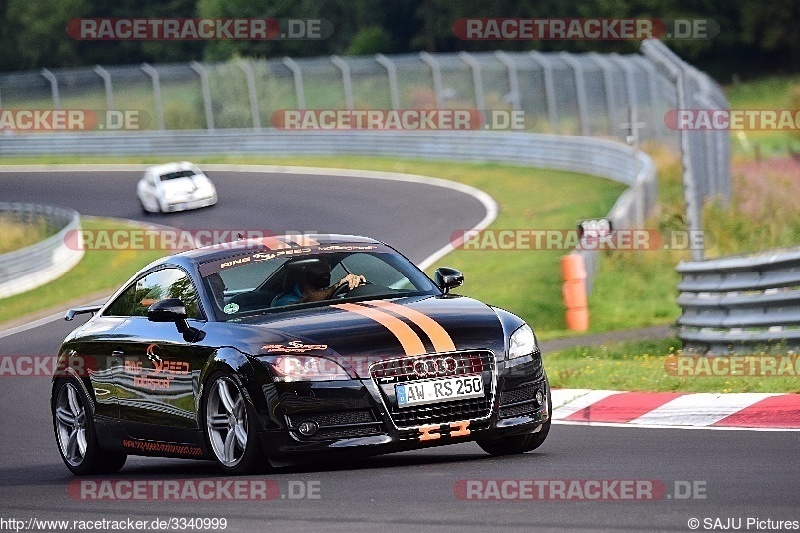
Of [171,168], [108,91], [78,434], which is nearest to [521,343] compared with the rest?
[78,434]

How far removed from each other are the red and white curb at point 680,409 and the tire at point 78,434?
3240 millimetres

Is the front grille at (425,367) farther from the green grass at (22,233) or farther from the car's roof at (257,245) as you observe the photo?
the green grass at (22,233)

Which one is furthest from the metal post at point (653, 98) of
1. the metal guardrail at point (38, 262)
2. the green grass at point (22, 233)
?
the green grass at point (22, 233)

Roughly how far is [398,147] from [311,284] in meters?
37.2

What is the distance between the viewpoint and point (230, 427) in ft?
29.1

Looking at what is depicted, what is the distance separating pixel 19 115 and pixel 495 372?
52.4 metres

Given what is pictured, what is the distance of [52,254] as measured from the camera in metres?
31.1

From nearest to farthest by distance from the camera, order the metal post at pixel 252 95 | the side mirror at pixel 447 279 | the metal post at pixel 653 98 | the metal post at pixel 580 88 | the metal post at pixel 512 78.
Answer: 1. the side mirror at pixel 447 279
2. the metal post at pixel 653 98
3. the metal post at pixel 580 88
4. the metal post at pixel 512 78
5. the metal post at pixel 252 95

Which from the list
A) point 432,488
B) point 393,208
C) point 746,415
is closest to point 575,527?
point 432,488

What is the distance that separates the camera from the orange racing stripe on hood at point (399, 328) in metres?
8.59

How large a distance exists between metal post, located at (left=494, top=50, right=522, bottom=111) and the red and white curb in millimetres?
30702

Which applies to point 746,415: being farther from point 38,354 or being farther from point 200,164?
point 200,164

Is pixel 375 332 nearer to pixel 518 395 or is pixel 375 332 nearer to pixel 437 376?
pixel 437 376

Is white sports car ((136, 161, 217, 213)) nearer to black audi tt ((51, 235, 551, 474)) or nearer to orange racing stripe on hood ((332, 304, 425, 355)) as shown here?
black audi tt ((51, 235, 551, 474))
